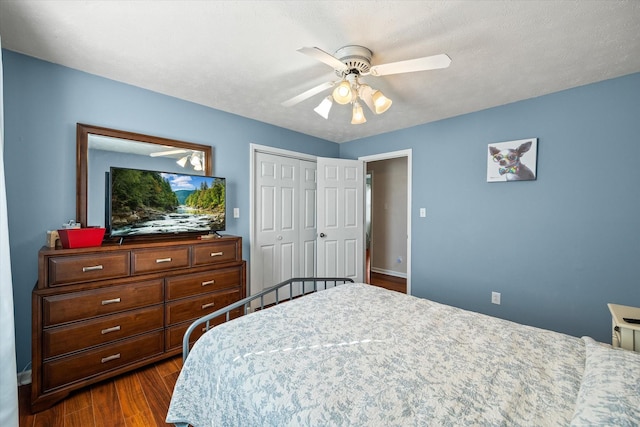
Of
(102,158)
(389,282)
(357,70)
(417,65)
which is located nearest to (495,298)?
Result: (389,282)

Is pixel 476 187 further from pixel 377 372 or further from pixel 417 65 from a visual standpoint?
pixel 377 372

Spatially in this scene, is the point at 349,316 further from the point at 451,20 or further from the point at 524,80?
the point at 524,80

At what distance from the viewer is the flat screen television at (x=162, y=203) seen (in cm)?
210

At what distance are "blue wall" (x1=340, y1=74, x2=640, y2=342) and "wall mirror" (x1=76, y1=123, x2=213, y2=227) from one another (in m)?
2.86

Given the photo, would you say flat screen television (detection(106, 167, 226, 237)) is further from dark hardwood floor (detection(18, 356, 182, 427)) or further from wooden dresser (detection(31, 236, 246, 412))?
Answer: dark hardwood floor (detection(18, 356, 182, 427))

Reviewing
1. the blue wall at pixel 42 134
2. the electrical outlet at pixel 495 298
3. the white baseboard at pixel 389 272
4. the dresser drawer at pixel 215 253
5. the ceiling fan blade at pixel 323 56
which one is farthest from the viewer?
the white baseboard at pixel 389 272

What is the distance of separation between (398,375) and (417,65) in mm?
1515

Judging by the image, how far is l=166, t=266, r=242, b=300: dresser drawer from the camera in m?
2.17

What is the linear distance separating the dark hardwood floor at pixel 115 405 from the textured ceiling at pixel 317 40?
2.31 m

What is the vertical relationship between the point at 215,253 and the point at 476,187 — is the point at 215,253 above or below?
below

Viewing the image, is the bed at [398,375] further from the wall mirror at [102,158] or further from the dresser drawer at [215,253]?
the wall mirror at [102,158]

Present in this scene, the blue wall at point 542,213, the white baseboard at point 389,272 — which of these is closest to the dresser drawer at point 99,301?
the blue wall at point 542,213

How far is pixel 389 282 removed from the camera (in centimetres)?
465

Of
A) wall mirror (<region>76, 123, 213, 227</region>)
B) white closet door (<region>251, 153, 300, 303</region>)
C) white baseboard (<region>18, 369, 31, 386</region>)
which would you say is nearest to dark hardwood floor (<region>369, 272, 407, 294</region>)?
white closet door (<region>251, 153, 300, 303</region>)
